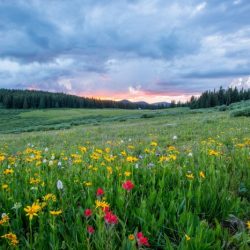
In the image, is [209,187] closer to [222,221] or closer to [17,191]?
[222,221]

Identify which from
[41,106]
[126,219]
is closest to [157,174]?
[126,219]

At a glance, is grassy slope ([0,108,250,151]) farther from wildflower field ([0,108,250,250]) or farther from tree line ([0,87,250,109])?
tree line ([0,87,250,109])

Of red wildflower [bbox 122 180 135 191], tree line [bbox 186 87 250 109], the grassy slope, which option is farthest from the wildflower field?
tree line [bbox 186 87 250 109]

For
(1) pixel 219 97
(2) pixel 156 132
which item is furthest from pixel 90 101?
(2) pixel 156 132

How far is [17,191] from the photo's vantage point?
340cm

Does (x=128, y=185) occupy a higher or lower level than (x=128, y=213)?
higher

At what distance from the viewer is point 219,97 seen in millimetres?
127000

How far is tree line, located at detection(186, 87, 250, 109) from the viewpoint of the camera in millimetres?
122125

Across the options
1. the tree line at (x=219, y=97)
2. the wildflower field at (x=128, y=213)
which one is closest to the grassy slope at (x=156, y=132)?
the wildflower field at (x=128, y=213)

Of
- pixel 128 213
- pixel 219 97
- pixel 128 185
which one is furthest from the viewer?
pixel 219 97

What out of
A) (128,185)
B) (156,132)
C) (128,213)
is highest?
(128,185)

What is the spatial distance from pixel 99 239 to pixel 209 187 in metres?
1.77

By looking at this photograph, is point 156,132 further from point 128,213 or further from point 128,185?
point 128,185

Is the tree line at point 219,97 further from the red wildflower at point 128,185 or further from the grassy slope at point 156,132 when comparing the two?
the red wildflower at point 128,185
